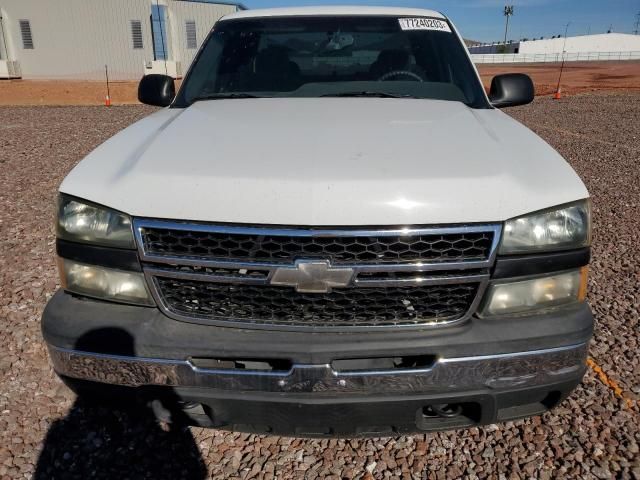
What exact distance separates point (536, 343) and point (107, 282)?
155 cm

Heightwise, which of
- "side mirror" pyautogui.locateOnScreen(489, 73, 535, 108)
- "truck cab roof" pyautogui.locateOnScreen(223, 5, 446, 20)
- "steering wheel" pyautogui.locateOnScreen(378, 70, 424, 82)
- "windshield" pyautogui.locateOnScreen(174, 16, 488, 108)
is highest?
"truck cab roof" pyautogui.locateOnScreen(223, 5, 446, 20)

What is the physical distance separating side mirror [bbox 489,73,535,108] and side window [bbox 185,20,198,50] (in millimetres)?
33216

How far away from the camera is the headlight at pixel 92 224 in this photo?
187cm

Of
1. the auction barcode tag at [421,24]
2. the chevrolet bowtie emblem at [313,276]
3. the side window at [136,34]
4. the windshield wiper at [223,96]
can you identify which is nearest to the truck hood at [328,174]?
the chevrolet bowtie emblem at [313,276]

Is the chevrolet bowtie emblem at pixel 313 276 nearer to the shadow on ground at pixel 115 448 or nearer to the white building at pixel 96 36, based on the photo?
the shadow on ground at pixel 115 448

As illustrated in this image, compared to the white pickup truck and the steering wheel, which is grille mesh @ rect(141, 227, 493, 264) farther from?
the steering wheel

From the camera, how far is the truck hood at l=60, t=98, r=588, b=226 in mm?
1742

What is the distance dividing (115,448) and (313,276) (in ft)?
4.33

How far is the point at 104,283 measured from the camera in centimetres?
194

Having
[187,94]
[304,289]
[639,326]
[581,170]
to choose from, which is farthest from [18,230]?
[581,170]

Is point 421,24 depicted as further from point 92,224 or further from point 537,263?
point 92,224

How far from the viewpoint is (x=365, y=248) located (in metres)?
1.76

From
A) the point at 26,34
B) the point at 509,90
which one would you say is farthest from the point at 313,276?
the point at 26,34

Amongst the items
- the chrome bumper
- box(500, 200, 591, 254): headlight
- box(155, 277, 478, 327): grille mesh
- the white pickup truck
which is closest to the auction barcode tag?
the white pickup truck
